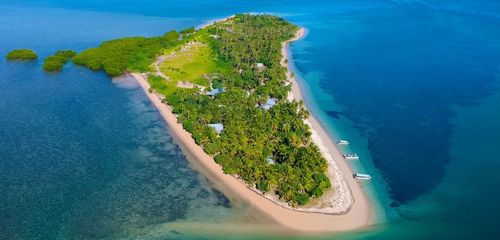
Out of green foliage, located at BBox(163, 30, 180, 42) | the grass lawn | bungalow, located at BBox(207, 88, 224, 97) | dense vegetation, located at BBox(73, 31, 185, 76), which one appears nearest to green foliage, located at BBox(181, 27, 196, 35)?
green foliage, located at BBox(163, 30, 180, 42)

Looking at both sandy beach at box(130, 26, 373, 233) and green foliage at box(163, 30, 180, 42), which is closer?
sandy beach at box(130, 26, 373, 233)

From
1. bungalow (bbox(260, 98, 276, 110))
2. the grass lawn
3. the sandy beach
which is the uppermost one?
Result: the grass lawn

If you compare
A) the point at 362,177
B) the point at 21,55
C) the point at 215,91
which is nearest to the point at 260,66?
the point at 215,91

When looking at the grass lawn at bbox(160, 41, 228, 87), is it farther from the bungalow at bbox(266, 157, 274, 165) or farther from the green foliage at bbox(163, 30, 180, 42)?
the bungalow at bbox(266, 157, 274, 165)

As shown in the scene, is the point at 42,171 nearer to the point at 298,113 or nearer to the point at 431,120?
the point at 298,113

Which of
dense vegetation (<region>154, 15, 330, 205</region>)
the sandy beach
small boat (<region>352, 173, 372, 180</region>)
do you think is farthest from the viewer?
A: small boat (<region>352, 173, 372, 180</region>)

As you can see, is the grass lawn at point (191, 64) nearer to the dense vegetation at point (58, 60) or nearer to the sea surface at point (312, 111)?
the sea surface at point (312, 111)

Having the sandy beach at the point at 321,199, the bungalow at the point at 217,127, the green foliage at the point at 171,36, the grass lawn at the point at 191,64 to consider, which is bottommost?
the sandy beach at the point at 321,199

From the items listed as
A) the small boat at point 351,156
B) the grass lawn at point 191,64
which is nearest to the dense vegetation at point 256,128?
the grass lawn at point 191,64
